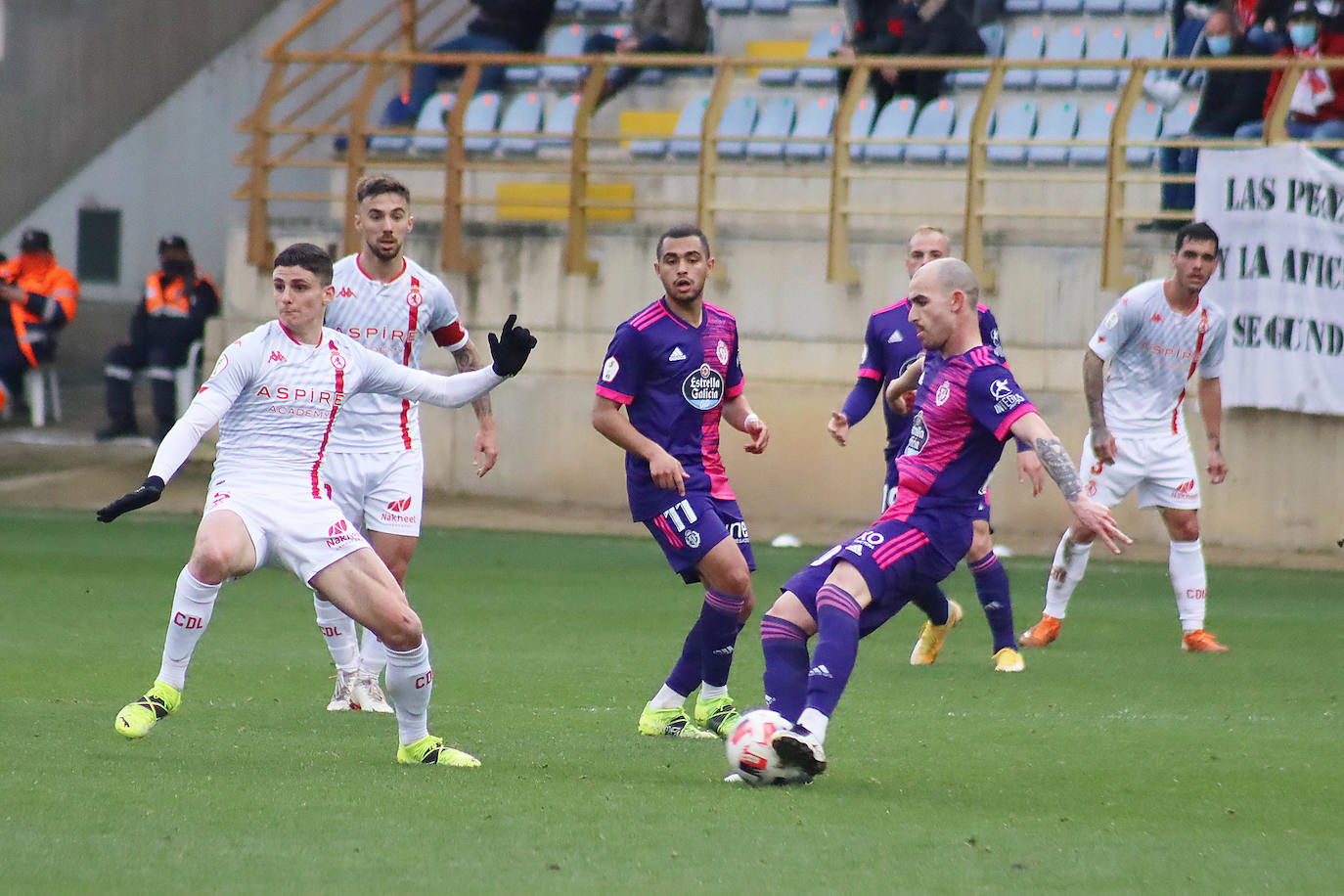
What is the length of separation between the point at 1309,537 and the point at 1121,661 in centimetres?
651

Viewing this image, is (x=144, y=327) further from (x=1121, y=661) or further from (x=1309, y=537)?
(x=1121, y=661)

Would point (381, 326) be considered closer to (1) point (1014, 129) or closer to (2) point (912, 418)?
(2) point (912, 418)

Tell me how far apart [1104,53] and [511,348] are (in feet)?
46.2

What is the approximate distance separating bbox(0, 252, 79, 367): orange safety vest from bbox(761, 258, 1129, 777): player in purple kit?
16.3 m

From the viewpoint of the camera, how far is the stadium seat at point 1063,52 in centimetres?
1972

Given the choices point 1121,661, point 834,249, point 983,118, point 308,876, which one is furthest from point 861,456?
point 308,876

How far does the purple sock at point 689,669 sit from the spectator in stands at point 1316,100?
33.2 ft

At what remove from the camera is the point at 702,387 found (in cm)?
812

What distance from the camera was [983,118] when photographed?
17.1 m

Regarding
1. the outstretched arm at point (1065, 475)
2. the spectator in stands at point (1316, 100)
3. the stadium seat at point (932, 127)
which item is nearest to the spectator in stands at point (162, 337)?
the stadium seat at point (932, 127)

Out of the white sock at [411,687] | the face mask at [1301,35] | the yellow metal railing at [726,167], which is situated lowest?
the white sock at [411,687]

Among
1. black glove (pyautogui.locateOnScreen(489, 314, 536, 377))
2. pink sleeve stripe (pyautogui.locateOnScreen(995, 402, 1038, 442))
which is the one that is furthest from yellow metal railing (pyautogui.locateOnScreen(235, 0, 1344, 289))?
black glove (pyautogui.locateOnScreen(489, 314, 536, 377))

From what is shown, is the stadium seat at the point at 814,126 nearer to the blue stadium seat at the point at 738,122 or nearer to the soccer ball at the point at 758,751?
the blue stadium seat at the point at 738,122

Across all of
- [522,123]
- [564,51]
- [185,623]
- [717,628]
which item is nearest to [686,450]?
[717,628]
